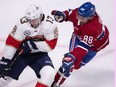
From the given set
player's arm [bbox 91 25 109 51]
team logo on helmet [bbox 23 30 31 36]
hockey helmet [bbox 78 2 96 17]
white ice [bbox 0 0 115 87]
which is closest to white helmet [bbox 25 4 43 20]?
team logo on helmet [bbox 23 30 31 36]

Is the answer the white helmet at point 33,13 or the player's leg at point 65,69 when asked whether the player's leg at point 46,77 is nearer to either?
the player's leg at point 65,69

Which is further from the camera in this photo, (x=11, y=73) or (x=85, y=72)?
(x=85, y=72)

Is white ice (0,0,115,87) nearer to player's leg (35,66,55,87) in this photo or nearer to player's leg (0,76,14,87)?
player's leg (0,76,14,87)

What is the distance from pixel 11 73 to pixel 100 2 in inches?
74.7

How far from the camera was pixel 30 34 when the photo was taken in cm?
255

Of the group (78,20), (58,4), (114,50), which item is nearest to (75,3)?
(58,4)

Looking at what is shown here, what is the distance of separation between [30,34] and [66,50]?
35.6 inches

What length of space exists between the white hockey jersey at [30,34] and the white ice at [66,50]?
38cm

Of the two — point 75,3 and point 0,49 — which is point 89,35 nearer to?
point 0,49

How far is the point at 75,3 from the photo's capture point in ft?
14.0

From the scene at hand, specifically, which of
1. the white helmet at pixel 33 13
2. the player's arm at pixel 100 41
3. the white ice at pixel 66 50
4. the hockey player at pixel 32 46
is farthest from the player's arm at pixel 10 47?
the player's arm at pixel 100 41

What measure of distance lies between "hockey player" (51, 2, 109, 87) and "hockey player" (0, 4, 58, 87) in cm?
13

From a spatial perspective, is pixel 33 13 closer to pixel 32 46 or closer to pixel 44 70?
pixel 32 46

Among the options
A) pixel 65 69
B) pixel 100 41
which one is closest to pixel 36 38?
pixel 65 69
